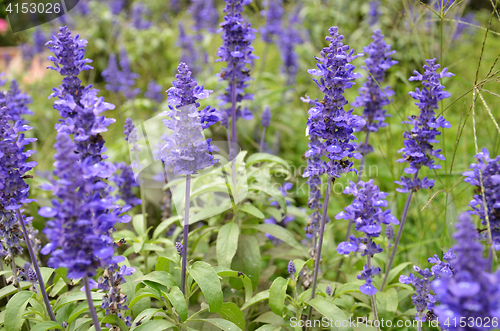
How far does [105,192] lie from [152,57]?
763 cm

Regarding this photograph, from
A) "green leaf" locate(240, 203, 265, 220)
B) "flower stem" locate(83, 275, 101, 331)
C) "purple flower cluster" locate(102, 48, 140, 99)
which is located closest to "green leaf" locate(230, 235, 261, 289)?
"green leaf" locate(240, 203, 265, 220)

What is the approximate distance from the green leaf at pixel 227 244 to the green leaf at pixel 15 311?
1.56 m

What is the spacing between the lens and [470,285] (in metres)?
1.59

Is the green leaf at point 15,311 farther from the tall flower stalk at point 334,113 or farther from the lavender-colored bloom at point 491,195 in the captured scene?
the lavender-colored bloom at point 491,195

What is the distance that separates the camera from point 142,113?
8.73 metres

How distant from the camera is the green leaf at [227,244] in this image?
3.49m

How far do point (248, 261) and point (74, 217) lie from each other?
6.85 ft

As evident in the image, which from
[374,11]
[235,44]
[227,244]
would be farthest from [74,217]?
[374,11]

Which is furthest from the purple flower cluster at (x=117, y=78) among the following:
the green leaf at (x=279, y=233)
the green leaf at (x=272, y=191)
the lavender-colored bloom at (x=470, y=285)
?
the lavender-colored bloom at (x=470, y=285)

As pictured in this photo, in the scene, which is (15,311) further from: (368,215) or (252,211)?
(368,215)

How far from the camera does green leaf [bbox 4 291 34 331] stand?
111 inches

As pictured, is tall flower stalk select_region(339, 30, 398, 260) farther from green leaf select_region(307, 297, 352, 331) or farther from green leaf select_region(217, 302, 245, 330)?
green leaf select_region(217, 302, 245, 330)

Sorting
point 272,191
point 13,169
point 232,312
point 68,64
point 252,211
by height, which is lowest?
point 232,312

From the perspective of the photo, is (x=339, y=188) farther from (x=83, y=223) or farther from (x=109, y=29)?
(x=109, y=29)
